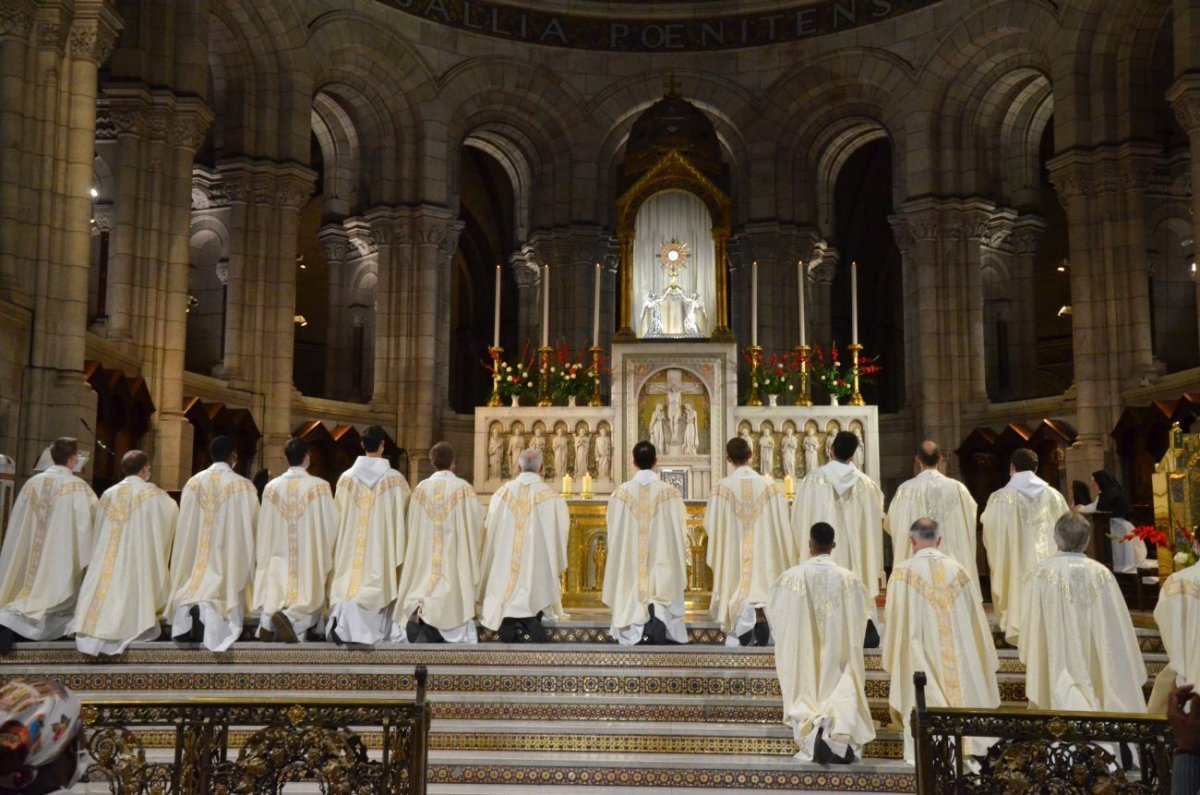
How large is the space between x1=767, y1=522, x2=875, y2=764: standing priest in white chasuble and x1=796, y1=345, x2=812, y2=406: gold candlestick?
7064 millimetres

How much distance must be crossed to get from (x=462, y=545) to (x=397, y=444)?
9.46m

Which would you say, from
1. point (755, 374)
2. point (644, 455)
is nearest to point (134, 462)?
point (644, 455)

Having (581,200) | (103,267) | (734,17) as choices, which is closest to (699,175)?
(581,200)

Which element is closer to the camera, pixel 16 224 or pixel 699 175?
pixel 16 224

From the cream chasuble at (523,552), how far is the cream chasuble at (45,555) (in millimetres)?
3215

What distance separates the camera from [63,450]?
375 inches

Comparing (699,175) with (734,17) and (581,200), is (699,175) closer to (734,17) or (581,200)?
(581,200)

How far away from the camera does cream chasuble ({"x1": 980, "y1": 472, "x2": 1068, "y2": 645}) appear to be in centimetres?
953

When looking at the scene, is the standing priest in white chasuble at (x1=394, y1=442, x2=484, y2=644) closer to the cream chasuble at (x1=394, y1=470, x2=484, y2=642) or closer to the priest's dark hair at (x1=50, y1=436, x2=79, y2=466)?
the cream chasuble at (x1=394, y1=470, x2=484, y2=642)

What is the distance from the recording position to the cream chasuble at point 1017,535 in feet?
31.3

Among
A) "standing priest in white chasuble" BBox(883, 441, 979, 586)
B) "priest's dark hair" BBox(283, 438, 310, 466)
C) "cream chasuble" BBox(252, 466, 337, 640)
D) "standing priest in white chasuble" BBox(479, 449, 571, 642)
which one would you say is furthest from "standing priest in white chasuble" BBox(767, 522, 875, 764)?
"priest's dark hair" BBox(283, 438, 310, 466)

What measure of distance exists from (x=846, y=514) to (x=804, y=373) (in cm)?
489

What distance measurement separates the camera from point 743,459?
9766 millimetres

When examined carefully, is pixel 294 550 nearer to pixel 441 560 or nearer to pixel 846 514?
pixel 441 560
